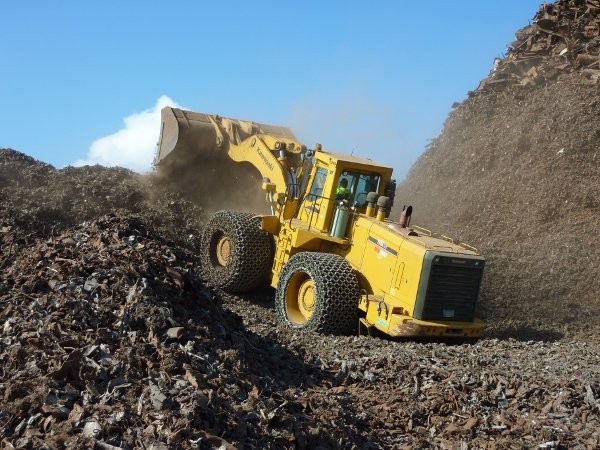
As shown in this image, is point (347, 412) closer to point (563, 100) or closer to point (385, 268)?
point (385, 268)

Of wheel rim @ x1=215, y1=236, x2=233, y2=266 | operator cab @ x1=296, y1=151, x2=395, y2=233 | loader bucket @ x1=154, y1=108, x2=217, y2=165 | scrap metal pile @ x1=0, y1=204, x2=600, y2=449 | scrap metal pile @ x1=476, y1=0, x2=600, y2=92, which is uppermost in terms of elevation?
scrap metal pile @ x1=476, y1=0, x2=600, y2=92

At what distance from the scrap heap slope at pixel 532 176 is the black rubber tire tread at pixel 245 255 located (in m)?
3.48

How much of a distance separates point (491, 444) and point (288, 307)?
4765 mm

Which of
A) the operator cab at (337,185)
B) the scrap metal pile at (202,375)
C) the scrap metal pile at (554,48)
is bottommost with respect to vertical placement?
the scrap metal pile at (202,375)

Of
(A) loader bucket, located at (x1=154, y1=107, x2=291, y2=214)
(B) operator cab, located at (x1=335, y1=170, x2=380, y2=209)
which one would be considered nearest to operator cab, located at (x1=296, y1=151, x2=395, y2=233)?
(B) operator cab, located at (x1=335, y1=170, x2=380, y2=209)

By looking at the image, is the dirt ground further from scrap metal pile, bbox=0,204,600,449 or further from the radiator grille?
the radiator grille

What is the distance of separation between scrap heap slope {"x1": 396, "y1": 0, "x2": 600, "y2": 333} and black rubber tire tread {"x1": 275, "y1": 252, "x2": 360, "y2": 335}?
2.61 m

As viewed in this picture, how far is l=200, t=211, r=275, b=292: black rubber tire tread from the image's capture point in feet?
39.2

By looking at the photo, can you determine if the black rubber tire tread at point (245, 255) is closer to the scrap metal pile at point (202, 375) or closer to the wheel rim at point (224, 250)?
the wheel rim at point (224, 250)

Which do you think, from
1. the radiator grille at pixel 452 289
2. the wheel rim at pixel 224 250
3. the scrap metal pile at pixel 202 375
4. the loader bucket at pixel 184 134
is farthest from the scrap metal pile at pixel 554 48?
the scrap metal pile at pixel 202 375

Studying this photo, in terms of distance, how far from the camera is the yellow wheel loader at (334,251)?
10.0 m

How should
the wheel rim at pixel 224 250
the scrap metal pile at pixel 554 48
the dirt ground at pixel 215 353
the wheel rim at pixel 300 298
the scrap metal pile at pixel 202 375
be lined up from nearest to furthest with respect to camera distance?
the scrap metal pile at pixel 202 375, the dirt ground at pixel 215 353, the wheel rim at pixel 300 298, the wheel rim at pixel 224 250, the scrap metal pile at pixel 554 48

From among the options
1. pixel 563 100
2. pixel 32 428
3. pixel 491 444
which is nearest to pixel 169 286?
pixel 32 428

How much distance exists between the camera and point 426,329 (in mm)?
9906
